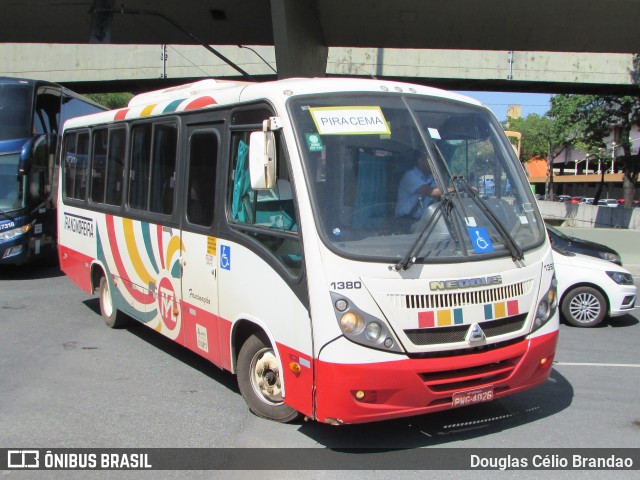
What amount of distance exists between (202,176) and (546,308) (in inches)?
129

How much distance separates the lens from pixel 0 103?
43.1 feet

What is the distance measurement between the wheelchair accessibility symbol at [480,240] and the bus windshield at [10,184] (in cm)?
1114

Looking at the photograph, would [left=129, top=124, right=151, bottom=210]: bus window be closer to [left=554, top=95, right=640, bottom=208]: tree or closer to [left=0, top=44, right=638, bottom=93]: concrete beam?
[left=0, top=44, right=638, bottom=93]: concrete beam

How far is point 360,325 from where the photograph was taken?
427cm

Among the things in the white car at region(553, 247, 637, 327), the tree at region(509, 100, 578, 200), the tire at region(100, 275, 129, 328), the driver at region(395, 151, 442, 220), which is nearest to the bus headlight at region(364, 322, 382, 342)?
the driver at region(395, 151, 442, 220)

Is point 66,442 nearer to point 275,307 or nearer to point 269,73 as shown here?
point 275,307

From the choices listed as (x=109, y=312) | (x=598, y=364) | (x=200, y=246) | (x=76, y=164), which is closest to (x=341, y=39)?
(x=76, y=164)

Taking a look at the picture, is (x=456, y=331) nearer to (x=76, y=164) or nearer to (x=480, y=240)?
(x=480, y=240)

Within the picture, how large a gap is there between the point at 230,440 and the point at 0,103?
1103 centimetres

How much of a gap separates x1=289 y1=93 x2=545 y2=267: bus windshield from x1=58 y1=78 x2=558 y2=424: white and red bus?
0.04ft

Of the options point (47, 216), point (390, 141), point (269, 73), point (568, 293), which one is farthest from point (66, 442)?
point (269, 73)

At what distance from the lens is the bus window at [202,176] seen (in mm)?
5824

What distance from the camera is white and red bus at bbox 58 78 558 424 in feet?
14.2

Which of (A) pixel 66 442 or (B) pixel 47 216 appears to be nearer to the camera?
(A) pixel 66 442
